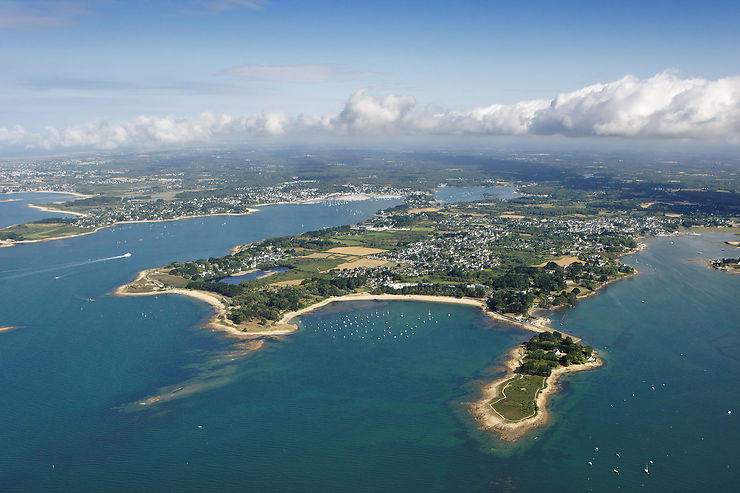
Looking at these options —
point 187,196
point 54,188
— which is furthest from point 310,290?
point 54,188

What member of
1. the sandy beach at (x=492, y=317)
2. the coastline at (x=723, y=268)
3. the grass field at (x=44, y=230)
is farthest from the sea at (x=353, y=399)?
the grass field at (x=44, y=230)

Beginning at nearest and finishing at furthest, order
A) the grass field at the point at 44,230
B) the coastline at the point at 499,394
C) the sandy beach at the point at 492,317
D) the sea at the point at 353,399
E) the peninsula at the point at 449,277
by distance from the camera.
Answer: the sea at the point at 353,399 → the coastline at the point at 499,394 → the sandy beach at the point at 492,317 → the peninsula at the point at 449,277 → the grass field at the point at 44,230

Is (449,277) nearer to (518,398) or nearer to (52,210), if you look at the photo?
(518,398)

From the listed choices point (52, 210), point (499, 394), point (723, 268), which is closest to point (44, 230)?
point (52, 210)

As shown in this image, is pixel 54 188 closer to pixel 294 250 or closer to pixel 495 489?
pixel 294 250

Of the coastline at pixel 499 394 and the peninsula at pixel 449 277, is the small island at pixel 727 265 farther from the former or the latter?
the coastline at pixel 499 394

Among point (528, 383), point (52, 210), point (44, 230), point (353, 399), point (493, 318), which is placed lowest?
point (353, 399)

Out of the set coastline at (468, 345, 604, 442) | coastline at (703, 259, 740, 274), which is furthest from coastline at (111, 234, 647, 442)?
coastline at (703, 259, 740, 274)
